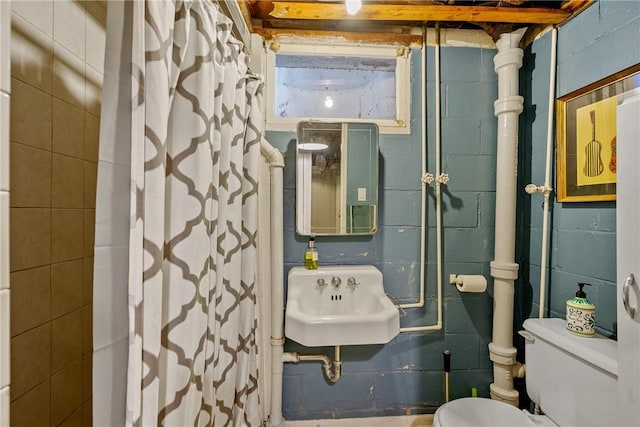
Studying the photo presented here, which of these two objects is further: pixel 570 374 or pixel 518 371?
pixel 518 371

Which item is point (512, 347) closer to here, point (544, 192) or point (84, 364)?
point (544, 192)

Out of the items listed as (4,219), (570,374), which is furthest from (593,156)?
(4,219)

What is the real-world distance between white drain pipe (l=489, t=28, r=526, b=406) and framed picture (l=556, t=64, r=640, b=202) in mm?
177

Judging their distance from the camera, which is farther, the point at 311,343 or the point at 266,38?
the point at 266,38

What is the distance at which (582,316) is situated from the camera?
43.5 inches

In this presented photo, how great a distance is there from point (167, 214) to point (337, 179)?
950 millimetres

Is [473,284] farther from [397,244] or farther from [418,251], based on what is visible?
[397,244]

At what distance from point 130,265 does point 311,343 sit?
78cm

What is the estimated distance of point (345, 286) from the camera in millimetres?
1451

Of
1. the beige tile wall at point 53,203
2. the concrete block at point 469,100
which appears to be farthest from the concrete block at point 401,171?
the beige tile wall at point 53,203

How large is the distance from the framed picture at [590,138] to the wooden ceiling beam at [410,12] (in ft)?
1.28

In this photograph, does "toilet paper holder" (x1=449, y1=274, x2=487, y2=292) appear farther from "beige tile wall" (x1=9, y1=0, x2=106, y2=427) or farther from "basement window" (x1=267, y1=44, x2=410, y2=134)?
"beige tile wall" (x1=9, y1=0, x2=106, y2=427)

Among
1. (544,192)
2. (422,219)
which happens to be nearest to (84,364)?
(422,219)

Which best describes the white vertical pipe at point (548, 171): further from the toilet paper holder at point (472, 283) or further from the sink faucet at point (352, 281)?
the sink faucet at point (352, 281)
